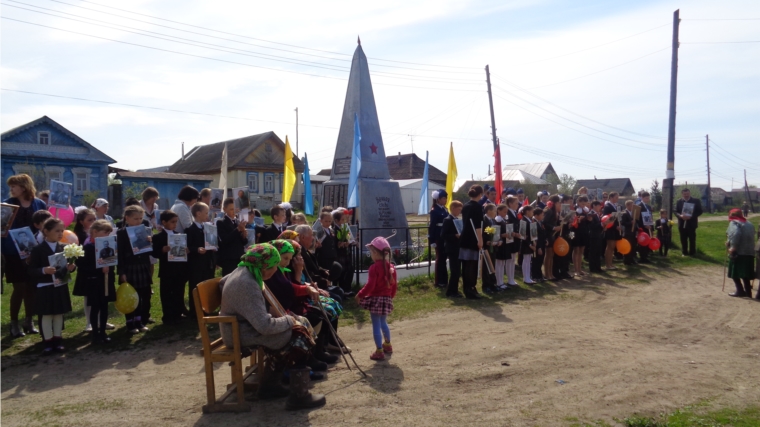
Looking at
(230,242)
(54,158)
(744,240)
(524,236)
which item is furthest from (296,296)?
(54,158)

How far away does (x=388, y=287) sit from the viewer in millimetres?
6320

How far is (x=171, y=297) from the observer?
8.12 m

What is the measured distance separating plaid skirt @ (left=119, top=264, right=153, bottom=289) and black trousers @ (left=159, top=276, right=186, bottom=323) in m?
0.34

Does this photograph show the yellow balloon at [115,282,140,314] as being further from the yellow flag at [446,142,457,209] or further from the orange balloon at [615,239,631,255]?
the orange balloon at [615,239,631,255]

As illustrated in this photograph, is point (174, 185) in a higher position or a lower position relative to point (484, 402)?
higher

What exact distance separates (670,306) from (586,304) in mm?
1392

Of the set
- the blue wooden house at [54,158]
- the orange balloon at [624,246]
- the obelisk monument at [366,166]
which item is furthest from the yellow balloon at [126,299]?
the blue wooden house at [54,158]

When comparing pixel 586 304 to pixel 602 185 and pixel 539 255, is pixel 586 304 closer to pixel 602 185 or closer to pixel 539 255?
pixel 539 255

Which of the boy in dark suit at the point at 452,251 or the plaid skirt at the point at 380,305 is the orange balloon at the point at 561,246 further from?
the plaid skirt at the point at 380,305

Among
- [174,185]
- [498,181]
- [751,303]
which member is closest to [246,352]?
[751,303]

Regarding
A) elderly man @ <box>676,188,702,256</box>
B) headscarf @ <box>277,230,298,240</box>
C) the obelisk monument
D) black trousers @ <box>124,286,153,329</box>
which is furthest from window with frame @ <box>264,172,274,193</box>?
headscarf @ <box>277,230,298,240</box>

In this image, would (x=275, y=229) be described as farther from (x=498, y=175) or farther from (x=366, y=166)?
(x=498, y=175)

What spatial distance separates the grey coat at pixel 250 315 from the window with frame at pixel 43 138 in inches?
1266

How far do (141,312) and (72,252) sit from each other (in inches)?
67.3
